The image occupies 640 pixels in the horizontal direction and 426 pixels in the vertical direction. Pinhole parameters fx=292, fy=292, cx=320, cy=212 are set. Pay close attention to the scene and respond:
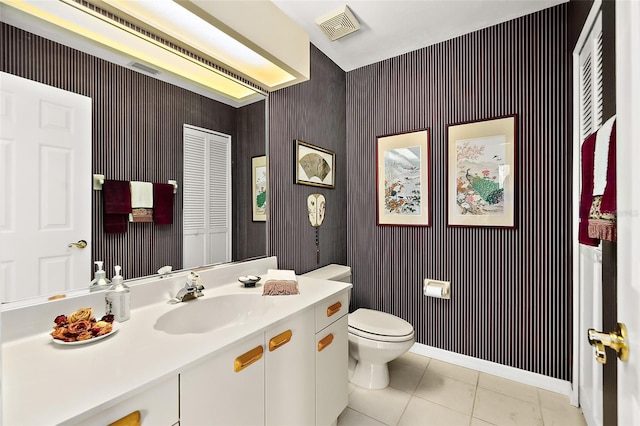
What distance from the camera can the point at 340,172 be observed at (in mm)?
2793

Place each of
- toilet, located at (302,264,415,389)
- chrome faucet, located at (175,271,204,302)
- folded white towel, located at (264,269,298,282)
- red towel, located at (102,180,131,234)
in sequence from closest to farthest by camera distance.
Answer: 1. red towel, located at (102,180,131,234)
2. chrome faucet, located at (175,271,204,302)
3. folded white towel, located at (264,269,298,282)
4. toilet, located at (302,264,415,389)

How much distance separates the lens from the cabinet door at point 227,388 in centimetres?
85

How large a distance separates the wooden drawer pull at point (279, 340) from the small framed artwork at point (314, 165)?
4.11 feet

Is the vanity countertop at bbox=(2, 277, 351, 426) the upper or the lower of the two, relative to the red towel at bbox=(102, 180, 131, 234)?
lower

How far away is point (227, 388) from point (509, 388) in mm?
2038

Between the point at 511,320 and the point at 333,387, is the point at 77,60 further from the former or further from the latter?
the point at 511,320

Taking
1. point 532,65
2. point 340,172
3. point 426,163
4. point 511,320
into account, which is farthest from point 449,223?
point 532,65

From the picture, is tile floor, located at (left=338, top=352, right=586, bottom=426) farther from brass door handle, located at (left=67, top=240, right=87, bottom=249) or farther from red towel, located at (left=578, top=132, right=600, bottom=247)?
brass door handle, located at (left=67, top=240, right=87, bottom=249)

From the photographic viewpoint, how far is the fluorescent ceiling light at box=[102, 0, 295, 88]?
3.79 feet

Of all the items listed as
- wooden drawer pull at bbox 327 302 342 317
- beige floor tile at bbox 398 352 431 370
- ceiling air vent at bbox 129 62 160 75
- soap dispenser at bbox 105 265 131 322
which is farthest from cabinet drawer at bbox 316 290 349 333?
ceiling air vent at bbox 129 62 160 75

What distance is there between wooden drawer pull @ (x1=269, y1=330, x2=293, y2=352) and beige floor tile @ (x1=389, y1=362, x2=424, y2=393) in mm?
1246

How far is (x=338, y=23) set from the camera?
2.07 meters

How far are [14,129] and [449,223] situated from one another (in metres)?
2.48
